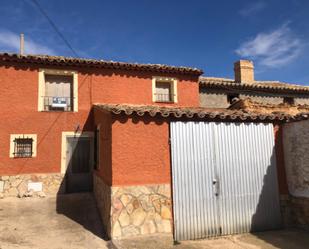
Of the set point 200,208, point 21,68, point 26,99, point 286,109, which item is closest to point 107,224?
point 200,208

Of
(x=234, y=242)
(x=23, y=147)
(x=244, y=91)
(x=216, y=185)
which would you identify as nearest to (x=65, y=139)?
(x=23, y=147)

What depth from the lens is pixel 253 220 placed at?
26.2 ft

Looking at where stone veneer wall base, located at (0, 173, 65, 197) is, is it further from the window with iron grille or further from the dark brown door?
the window with iron grille

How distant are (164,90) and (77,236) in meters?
8.09

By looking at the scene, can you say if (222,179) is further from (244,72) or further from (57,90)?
(244,72)

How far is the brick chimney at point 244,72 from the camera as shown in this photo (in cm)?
1850

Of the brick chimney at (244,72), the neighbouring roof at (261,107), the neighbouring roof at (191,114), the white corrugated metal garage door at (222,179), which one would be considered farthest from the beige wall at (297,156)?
the brick chimney at (244,72)

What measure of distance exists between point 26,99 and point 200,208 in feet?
26.0

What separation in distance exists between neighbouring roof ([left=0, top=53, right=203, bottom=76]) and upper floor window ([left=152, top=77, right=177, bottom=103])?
0.45 m

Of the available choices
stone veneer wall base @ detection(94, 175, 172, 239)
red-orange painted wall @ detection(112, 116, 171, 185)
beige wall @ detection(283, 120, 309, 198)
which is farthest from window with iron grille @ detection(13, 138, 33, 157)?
beige wall @ detection(283, 120, 309, 198)

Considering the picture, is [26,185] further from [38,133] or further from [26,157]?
[38,133]

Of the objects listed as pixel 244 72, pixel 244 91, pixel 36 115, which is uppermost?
pixel 244 72

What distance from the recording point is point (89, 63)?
39.3ft

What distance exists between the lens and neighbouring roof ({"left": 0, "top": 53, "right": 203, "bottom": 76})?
11148mm
